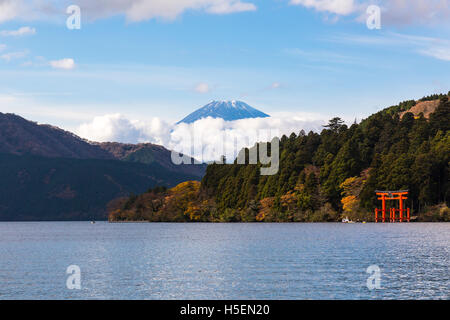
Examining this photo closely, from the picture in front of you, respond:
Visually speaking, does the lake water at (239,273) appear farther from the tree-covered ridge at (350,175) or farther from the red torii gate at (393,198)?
the tree-covered ridge at (350,175)

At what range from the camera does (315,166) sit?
587 ft

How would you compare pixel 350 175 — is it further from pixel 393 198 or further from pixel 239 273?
pixel 239 273

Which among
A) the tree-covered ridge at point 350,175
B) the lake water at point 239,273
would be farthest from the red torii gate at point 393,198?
the lake water at point 239,273

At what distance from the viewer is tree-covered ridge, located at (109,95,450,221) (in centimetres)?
14888

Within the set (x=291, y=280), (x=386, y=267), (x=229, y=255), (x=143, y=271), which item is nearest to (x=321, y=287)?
(x=291, y=280)

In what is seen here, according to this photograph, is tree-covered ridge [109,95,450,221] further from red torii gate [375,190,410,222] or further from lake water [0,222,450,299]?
lake water [0,222,450,299]

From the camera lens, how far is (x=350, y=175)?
16400 cm

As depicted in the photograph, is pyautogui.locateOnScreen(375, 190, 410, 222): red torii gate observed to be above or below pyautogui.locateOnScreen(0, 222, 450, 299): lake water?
above

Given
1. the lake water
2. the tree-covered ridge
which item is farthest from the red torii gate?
the lake water
